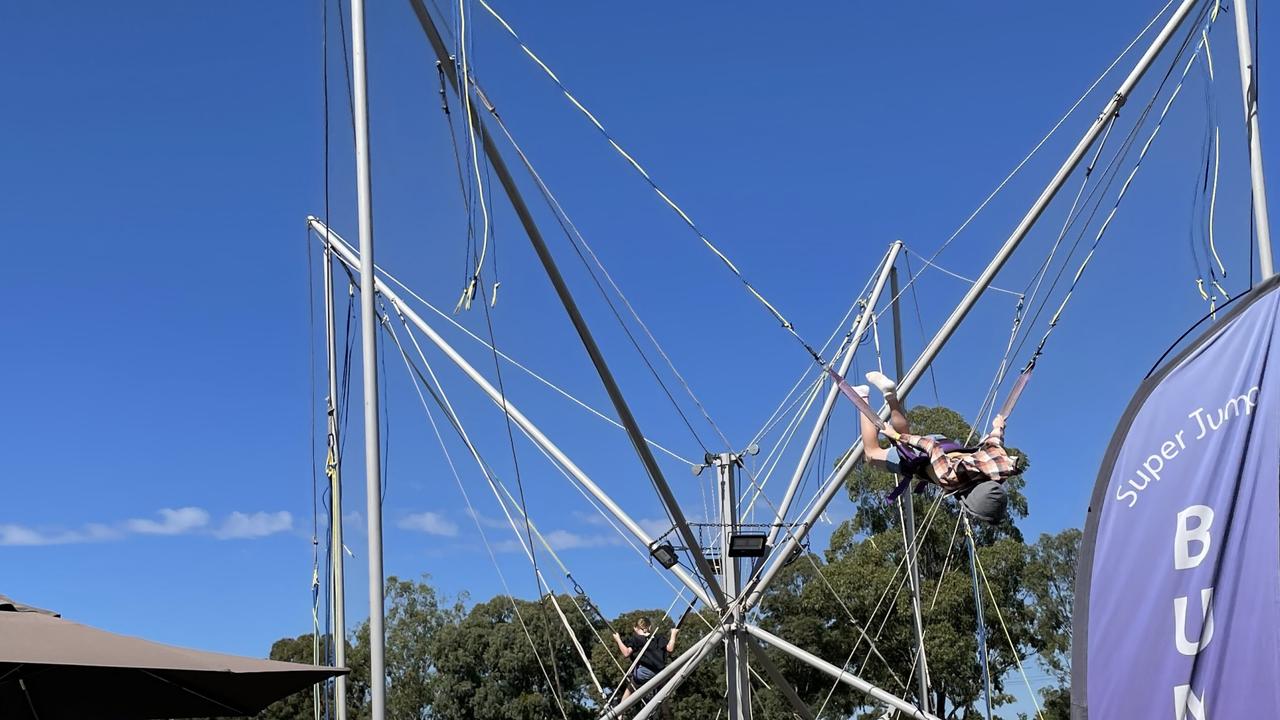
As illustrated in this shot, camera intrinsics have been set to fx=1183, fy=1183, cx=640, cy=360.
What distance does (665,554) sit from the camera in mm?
9680

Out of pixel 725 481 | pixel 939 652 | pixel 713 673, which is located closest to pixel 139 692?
pixel 725 481

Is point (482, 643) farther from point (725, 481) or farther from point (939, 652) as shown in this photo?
point (725, 481)

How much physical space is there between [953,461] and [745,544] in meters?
3.79

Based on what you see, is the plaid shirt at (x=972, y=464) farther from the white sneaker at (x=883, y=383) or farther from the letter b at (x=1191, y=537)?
the letter b at (x=1191, y=537)

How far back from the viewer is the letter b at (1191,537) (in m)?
2.68

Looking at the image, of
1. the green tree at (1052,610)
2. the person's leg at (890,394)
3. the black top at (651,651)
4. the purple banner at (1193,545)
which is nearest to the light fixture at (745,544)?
the black top at (651,651)

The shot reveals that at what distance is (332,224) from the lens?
8.02 meters

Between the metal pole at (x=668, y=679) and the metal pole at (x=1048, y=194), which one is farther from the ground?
the metal pole at (x=1048, y=194)

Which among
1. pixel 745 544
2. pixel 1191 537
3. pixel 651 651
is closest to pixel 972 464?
pixel 1191 537

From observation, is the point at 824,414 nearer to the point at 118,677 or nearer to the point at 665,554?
the point at 665,554

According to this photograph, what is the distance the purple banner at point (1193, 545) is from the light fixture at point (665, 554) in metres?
6.86

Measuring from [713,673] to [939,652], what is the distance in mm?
6761

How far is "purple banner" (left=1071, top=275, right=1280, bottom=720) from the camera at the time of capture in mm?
2602

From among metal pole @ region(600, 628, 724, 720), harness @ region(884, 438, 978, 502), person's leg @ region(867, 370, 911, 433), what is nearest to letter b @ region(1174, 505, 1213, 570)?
harness @ region(884, 438, 978, 502)
